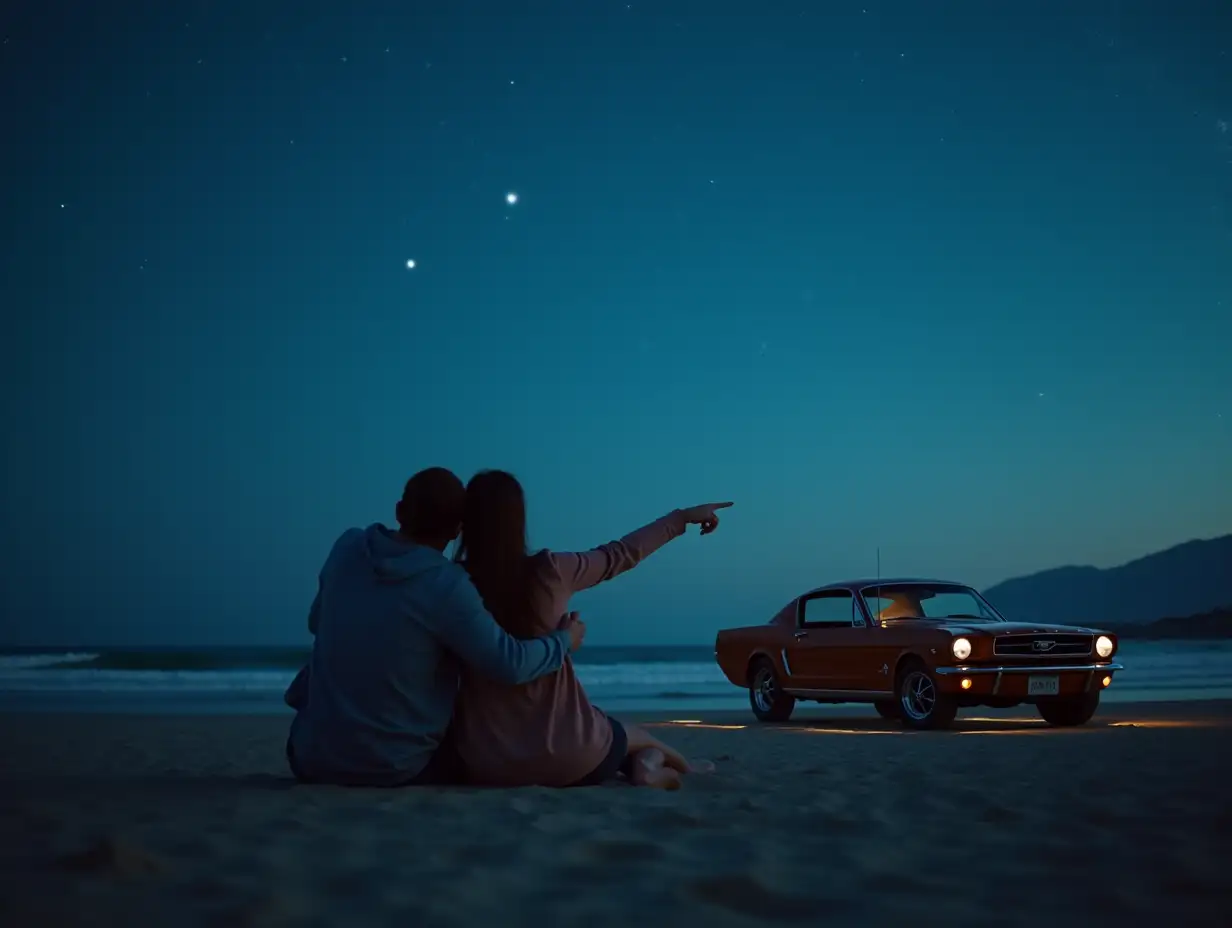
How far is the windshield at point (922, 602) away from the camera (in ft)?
40.1

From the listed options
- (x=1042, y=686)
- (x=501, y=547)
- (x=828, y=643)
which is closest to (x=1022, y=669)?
(x=1042, y=686)

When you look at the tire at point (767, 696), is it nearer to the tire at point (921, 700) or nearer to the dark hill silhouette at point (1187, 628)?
the tire at point (921, 700)

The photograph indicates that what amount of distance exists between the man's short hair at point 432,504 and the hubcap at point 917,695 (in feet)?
25.6

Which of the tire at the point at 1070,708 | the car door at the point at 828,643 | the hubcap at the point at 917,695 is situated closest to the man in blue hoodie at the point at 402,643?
the hubcap at the point at 917,695

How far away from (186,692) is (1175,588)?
185ft

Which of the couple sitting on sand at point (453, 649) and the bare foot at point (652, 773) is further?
the bare foot at point (652, 773)

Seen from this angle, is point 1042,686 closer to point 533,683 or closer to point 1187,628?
point 533,683

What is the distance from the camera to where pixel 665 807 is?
4410 mm

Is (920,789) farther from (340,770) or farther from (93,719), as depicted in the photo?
(93,719)

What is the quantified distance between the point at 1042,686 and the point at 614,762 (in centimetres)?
720

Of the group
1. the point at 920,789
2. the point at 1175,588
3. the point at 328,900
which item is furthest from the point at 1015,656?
the point at 1175,588

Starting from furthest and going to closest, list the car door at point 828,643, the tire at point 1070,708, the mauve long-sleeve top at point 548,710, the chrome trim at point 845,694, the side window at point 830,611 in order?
the side window at point 830,611
the car door at point 828,643
the chrome trim at point 845,694
the tire at point 1070,708
the mauve long-sleeve top at point 548,710

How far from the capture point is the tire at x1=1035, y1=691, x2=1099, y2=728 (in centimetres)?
1134

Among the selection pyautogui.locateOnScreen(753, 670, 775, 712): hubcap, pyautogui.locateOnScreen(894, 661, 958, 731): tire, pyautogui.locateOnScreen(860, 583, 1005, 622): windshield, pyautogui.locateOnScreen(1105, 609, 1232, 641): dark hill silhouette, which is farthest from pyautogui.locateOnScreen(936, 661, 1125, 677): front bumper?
pyautogui.locateOnScreen(1105, 609, 1232, 641): dark hill silhouette
